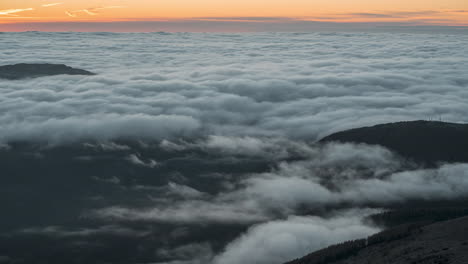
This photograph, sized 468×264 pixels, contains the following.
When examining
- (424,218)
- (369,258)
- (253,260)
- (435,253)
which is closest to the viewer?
(435,253)

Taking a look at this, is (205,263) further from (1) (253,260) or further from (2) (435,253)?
(2) (435,253)

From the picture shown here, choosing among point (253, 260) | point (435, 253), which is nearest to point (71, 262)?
point (253, 260)

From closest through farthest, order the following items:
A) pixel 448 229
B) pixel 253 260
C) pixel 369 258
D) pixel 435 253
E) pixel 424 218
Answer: pixel 435 253 → pixel 369 258 → pixel 448 229 → pixel 253 260 → pixel 424 218

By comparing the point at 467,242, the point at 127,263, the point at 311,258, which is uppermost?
the point at 467,242

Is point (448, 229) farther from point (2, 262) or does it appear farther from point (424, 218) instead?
point (2, 262)

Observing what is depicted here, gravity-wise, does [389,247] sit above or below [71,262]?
above

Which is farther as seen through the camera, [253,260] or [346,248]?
[253,260]

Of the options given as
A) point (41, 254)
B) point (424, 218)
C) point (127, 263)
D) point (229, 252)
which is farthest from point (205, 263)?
point (424, 218)
